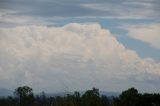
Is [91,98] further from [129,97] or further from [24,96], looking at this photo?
[24,96]

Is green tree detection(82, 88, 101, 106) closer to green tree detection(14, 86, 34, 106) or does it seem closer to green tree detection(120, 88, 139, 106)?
green tree detection(120, 88, 139, 106)

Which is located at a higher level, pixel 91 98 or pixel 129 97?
pixel 129 97

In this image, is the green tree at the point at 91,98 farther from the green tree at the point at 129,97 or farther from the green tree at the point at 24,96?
the green tree at the point at 24,96

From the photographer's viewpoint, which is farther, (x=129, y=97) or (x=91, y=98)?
(x=129, y=97)

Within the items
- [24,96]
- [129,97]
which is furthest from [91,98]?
[24,96]

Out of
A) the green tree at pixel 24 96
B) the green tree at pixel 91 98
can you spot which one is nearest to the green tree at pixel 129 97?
the green tree at pixel 91 98

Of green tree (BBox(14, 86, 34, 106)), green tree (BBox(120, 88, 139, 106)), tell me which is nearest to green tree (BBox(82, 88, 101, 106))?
green tree (BBox(120, 88, 139, 106))

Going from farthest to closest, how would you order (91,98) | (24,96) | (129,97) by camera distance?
(24,96)
(129,97)
(91,98)

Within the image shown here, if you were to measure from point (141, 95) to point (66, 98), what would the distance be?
20.8 metres

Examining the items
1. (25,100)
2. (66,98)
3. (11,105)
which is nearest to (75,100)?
(66,98)

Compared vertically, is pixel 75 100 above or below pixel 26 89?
below

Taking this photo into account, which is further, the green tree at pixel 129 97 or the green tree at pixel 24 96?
the green tree at pixel 24 96

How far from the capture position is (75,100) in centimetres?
12338

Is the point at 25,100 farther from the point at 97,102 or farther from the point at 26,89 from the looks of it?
the point at 97,102
